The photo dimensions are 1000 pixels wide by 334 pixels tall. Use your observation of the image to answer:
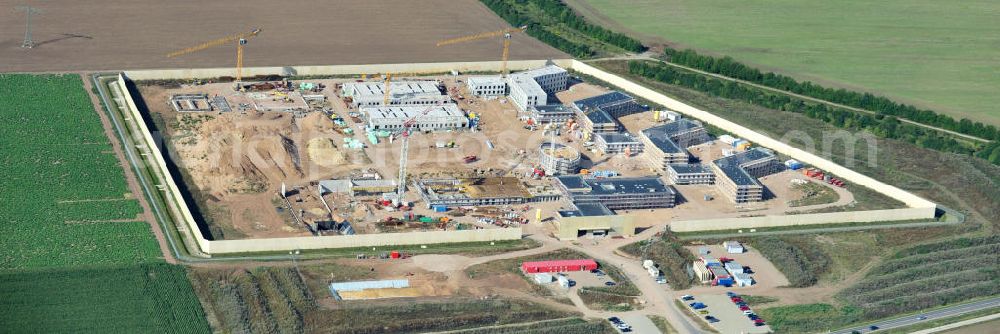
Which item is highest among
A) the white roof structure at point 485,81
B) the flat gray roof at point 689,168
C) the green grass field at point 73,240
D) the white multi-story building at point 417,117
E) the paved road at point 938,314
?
the white roof structure at point 485,81

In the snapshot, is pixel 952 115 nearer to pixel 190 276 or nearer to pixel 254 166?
pixel 254 166

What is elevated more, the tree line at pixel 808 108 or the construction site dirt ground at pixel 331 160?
the tree line at pixel 808 108

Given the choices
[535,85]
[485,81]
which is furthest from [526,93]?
[485,81]

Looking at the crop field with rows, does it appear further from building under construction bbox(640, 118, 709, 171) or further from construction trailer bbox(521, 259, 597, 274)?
building under construction bbox(640, 118, 709, 171)

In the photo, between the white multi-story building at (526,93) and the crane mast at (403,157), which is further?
the white multi-story building at (526,93)

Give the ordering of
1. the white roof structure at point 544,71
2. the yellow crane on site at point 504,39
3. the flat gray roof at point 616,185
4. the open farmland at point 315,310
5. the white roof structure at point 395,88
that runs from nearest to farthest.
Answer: the open farmland at point 315,310 < the flat gray roof at point 616,185 < the white roof structure at point 395,88 < the white roof structure at point 544,71 < the yellow crane on site at point 504,39

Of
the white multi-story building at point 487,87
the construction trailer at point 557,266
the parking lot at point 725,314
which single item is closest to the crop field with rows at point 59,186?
the construction trailer at point 557,266

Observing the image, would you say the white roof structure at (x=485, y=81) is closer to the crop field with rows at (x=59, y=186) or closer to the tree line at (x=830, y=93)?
the tree line at (x=830, y=93)

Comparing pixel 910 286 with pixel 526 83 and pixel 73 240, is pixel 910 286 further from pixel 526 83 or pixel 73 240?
pixel 73 240
